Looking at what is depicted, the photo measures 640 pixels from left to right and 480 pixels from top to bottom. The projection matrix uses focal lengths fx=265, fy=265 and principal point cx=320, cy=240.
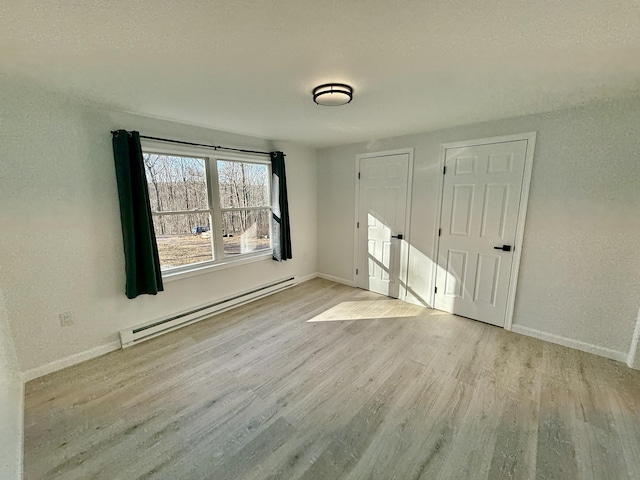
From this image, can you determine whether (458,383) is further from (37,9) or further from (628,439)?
(37,9)

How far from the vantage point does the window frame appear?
2.82m

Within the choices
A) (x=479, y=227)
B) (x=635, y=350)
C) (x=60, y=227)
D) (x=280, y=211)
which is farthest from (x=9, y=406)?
(x=635, y=350)

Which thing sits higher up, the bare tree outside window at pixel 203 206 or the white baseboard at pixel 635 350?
the bare tree outside window at pixel 203 206

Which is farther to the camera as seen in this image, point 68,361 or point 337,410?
point 68,361

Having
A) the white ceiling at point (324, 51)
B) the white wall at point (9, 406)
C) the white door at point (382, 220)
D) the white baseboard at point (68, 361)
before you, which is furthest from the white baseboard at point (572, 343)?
the white baseboard at point (68, 361)

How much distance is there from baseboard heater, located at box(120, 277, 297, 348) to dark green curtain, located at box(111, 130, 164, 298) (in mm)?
417

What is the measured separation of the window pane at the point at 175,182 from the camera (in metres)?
2.80

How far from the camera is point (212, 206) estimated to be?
3.29 m

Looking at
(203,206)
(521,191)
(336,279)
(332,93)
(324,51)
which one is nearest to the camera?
(324,51)

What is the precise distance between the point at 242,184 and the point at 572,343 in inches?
162

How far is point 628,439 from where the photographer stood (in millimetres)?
1656

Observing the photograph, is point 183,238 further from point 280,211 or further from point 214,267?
point 280,211

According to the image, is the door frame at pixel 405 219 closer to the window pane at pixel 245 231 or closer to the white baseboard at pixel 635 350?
the window pane at pixel 245 231

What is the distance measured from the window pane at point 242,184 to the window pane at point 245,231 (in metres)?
0.13
